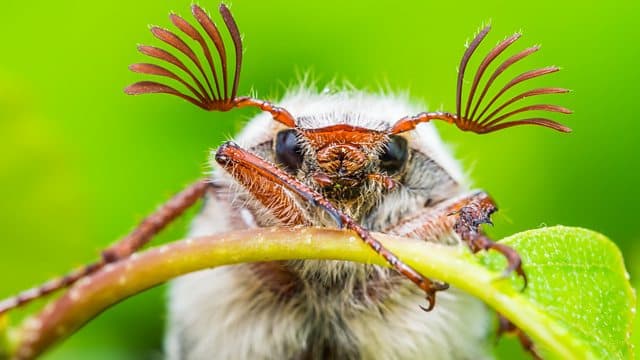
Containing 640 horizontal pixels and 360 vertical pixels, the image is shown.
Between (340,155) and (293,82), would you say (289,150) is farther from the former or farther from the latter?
(293,82)

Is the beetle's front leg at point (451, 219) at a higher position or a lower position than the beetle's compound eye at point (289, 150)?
lower

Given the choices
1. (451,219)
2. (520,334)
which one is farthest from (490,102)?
(520,334)

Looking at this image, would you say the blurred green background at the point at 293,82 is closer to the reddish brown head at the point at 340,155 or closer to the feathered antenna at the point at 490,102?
the reddish brown head at the point at 340,155

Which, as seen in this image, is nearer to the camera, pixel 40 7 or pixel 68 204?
pixel 68 204

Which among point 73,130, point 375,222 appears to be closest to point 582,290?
point 375,222

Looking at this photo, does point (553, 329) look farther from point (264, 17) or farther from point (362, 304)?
point (264, 17)

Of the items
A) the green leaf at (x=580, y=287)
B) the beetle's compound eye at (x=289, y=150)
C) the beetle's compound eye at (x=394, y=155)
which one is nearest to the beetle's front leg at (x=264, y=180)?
the beetle's compound eye at (x=289, y=150)
